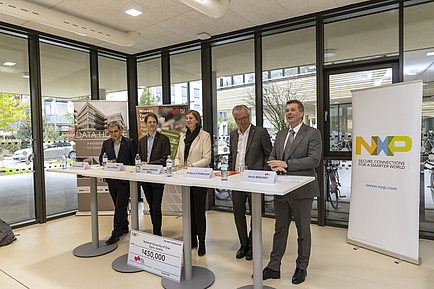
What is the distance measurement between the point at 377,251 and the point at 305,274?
118cm

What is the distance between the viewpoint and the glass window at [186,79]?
A: 5656mm

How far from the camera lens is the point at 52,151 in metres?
5.16

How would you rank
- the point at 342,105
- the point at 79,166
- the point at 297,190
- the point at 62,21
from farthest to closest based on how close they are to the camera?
1. the point at 342,105
2. the point at 62,21
3. the point at 79,166
4. the point at 297,190

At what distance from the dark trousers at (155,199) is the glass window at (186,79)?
229 centimetres

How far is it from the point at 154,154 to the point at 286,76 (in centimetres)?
254

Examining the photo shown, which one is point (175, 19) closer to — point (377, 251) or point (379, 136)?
point (379, 136)

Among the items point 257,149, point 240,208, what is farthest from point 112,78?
point 240,208

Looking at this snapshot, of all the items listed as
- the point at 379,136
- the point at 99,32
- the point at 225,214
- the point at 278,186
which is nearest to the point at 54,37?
the point at 99,32

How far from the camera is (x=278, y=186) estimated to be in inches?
85.0

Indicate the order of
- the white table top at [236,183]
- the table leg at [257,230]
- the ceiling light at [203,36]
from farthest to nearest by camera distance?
1. the ceiling light at [203,36]
2. the table leg at [257,230]
3. the white table top at [236,183]

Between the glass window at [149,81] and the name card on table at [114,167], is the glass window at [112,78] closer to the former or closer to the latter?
the glass window at [149,81]

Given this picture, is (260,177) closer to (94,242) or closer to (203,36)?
(94,242)

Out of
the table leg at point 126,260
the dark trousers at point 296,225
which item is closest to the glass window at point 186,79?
the table leg at point 126,260

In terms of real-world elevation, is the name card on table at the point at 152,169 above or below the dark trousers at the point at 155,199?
above
